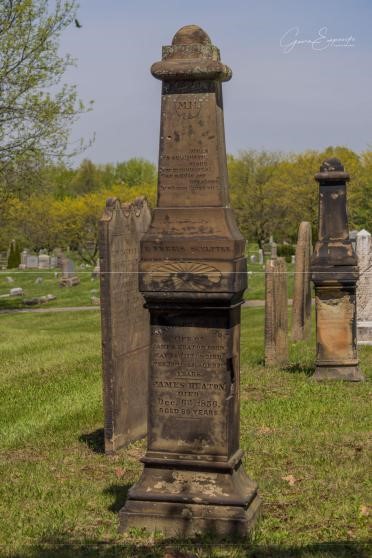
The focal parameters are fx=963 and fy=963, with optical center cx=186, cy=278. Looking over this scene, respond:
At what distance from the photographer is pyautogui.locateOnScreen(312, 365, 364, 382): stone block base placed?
509 inches

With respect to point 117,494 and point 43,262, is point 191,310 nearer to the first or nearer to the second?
point 117,494

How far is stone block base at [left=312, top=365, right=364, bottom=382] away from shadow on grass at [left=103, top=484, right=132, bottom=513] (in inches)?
226

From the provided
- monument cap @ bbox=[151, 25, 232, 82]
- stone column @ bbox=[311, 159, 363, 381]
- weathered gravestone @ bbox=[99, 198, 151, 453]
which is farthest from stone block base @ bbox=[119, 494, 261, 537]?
stone column @ bbox=[311, 159, 363, 381]

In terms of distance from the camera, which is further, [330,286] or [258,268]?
[258,268]

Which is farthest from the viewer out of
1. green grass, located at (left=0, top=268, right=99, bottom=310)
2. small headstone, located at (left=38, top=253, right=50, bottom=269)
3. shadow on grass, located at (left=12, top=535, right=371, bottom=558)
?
small headstone, located at (left=38, top=253, right=50, bottom=269)

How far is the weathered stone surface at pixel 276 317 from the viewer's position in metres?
14.3

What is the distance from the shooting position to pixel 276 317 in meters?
14.6

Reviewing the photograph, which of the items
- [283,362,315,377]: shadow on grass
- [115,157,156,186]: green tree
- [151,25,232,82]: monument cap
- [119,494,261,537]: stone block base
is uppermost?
[115,157,156,186]: green tree

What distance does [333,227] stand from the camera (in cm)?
1307

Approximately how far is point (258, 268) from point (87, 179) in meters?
68.2

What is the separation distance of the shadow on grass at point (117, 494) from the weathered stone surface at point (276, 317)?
22.3 ft

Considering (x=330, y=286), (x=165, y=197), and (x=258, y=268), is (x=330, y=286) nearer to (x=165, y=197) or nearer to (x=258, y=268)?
(x=165, y=197)

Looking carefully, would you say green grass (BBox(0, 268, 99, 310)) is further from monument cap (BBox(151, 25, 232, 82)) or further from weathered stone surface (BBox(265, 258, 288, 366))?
monument cap (BBox(151, 25, 232, 82))

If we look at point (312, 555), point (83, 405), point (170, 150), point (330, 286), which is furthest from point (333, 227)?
point (312, 555)
